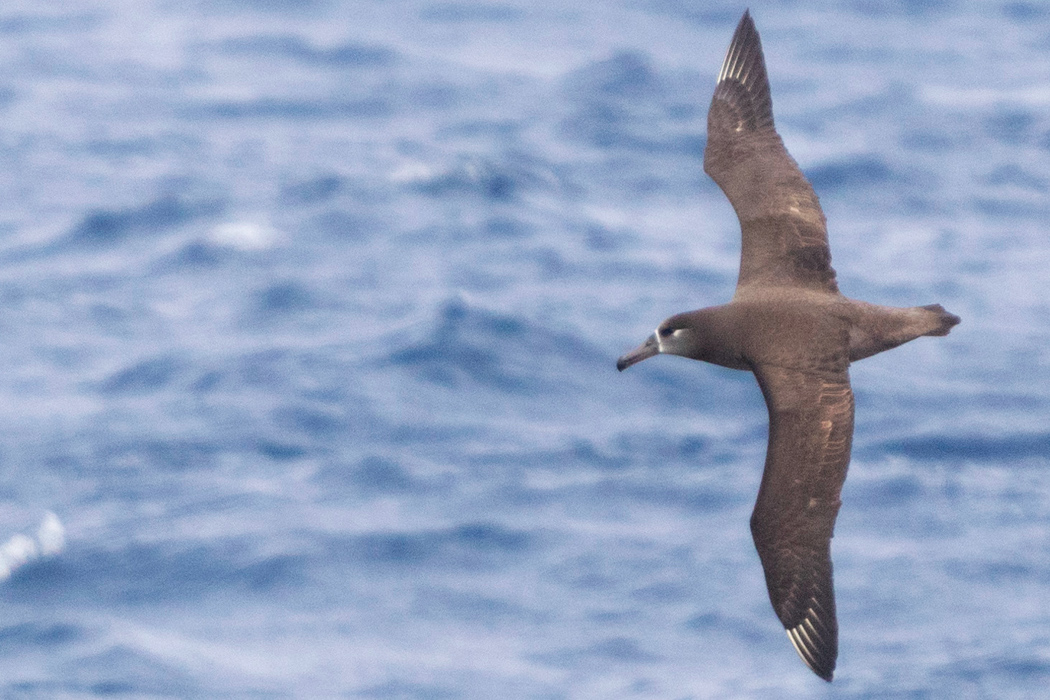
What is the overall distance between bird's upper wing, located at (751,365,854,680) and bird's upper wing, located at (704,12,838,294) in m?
1.20

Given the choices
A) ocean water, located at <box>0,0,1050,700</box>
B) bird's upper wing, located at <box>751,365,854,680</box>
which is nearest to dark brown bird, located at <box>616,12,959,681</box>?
bird's upper wing, located at <box>751,365,854,680</box>

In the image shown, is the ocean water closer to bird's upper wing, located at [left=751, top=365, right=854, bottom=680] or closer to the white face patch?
the white face patch

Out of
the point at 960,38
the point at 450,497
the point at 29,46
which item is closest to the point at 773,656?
the point at 450,497

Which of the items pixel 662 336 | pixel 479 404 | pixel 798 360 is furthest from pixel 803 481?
pixel 479 404

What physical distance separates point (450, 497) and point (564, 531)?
2070mm

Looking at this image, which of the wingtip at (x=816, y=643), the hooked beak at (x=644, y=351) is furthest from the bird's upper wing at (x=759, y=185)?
the wingtip at (x=816, y=643)

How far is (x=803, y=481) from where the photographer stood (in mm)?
11812

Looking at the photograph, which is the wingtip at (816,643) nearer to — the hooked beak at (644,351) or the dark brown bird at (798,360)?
the dark brown bird at (798,360)

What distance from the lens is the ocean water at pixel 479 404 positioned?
28250 mm

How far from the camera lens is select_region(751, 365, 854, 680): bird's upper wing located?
38.8ft

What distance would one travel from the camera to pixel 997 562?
31.7 meters

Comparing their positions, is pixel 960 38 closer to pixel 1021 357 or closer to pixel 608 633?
pixel 1021 357

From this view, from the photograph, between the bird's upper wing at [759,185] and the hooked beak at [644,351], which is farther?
the bird's upper wing at [759,185]

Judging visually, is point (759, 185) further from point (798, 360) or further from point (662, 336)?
point (798, 360)
